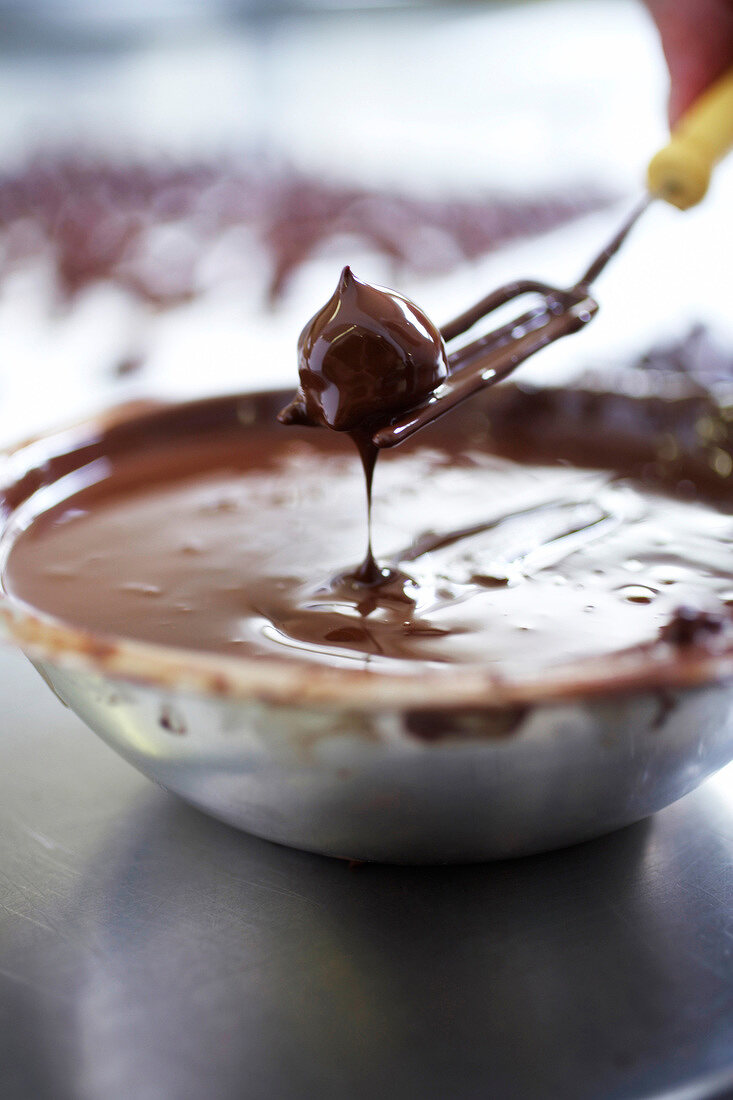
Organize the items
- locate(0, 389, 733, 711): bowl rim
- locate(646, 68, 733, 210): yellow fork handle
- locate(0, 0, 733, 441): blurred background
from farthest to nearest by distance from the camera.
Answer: locate(0, 0, 733, 441): blurred background < locate(646, 68, 733, 210): yellow fork handle < locate(0, 389, 733, 711): bowl rim

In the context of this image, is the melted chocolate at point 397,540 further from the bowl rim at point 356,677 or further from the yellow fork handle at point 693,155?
the yellow fork handle at point 693,155

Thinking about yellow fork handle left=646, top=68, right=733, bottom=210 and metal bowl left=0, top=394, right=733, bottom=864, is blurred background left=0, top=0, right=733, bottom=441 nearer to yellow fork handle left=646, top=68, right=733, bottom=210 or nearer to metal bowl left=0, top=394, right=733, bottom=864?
yellow fork handle left=646, top=68, right=733, bottom=210

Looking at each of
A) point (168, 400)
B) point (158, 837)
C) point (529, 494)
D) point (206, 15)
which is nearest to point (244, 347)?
point (168, 400)

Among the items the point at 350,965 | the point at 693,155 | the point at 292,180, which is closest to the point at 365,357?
the point at 350,965

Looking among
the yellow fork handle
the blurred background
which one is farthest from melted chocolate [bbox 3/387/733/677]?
the yellow fork handle

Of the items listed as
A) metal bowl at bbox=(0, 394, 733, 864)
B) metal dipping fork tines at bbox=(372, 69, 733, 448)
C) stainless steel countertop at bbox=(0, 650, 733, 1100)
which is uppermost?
metal dipping fork tines at bbox=(372, 69, 733, 448)

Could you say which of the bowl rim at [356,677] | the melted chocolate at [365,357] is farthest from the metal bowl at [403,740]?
the melted chocolate at [365,357]

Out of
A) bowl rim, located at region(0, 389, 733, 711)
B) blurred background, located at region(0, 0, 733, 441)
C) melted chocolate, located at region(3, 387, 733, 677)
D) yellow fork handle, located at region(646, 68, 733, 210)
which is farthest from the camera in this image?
blurred background, located at region(0, 0, 733, 441)
